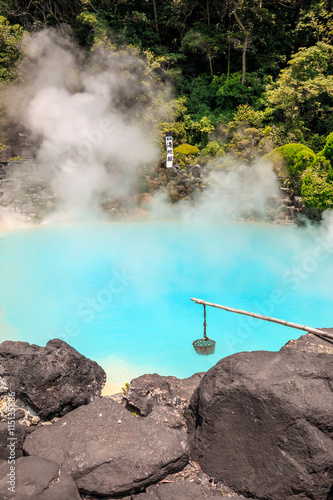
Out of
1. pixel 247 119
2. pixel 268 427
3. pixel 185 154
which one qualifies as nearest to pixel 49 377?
pixel 268 427

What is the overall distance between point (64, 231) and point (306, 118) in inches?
395

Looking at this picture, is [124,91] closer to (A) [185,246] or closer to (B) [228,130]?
(B) [228,130]

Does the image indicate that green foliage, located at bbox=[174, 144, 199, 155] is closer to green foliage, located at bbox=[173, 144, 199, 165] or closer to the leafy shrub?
green foliage, located at bbox=[173, 144, 199, 165]

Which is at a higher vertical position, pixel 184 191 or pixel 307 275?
pixel 184 191

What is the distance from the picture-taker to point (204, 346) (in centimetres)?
527

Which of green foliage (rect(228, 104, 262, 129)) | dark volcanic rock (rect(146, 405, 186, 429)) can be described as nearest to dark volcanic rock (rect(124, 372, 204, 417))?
dark volcanic rock (rect(146, 405, 186, 429))

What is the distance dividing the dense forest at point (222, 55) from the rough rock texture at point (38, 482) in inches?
498

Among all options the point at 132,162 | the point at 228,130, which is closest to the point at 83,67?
the point at 132,162

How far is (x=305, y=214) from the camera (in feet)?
36.2

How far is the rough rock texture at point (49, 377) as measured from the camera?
338 centimetres

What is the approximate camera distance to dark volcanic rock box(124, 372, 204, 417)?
11.3 feet

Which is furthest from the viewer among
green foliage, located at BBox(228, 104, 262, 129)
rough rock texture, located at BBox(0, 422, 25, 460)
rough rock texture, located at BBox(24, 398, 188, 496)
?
green foliage, located at BBox(228, 104, 262, 129)

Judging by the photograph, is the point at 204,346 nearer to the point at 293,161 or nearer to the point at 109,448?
the point at 109,448

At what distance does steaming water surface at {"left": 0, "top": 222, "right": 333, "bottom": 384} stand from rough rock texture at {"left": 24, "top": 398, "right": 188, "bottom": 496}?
6.61 ft
